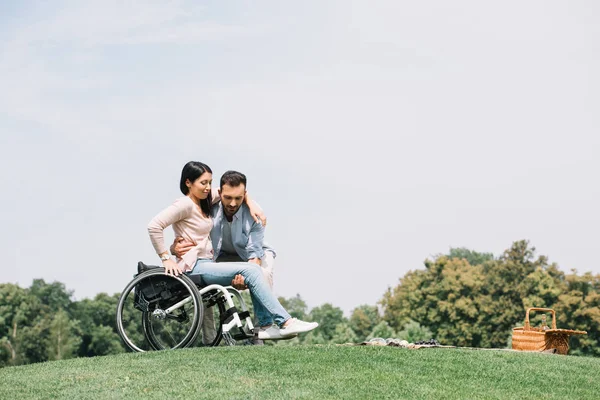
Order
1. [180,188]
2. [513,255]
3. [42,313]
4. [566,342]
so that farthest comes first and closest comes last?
[42,313], [513,255], [566,342], [180,188]

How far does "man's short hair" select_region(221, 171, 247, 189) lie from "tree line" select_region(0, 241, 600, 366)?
29.3m

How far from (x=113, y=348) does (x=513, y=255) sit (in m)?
30.3

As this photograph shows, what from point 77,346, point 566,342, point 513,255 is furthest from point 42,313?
point 566,342

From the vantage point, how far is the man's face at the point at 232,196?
9156 millimetres

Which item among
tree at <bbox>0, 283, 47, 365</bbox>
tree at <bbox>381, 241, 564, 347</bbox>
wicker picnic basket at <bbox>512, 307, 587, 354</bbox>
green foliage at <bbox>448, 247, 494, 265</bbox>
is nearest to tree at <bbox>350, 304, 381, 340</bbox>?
tree at <bbox>381, 241, 564, 347</bbox>

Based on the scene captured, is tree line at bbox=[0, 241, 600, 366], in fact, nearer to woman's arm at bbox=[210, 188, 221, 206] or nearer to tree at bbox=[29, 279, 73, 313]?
tree at bbox=[29, 279, 73, 313]

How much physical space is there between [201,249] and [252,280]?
0.71 meters

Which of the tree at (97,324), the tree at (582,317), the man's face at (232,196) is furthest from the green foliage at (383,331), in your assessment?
the man's face at (232,196)

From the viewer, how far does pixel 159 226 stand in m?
9.05

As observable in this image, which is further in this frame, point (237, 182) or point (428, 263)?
point (428, 263)

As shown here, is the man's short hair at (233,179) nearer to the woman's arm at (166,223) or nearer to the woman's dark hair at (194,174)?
the woman's dark hair at (194,174)

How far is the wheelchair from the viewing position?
29.7 ft

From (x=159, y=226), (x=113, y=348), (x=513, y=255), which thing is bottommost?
(x=113, y=348)

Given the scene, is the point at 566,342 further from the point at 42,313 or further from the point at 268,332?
the point at 42,313
